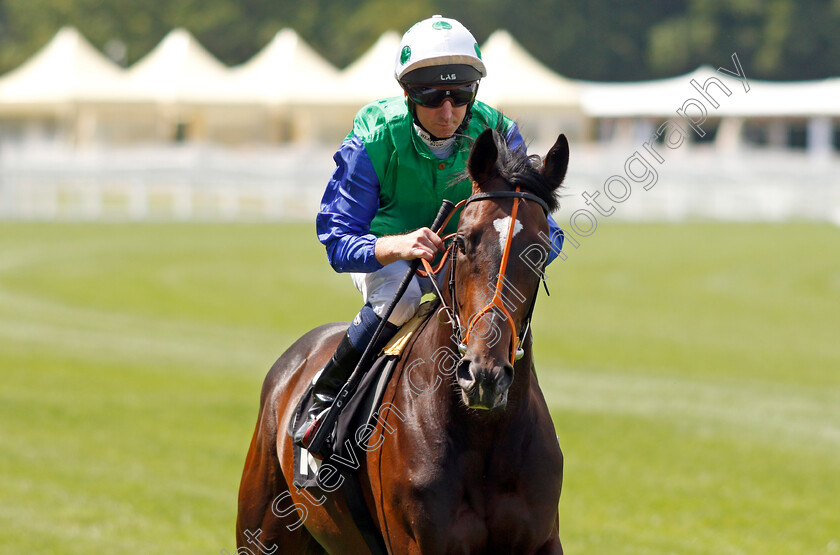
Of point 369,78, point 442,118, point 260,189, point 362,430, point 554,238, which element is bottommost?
point 260,189

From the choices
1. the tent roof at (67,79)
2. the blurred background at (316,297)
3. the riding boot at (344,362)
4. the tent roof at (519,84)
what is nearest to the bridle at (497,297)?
the riding boot at (344,362)

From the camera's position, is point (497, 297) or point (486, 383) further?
point (497, 297)

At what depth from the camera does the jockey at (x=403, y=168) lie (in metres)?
4.11

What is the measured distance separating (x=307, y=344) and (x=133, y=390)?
8.25 m

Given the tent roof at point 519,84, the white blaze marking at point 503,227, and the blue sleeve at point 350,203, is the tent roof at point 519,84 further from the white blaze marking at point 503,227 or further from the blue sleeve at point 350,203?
the white blaze marking at point 503,227

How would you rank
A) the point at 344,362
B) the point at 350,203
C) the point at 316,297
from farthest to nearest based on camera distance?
the point at 316,297 < the point at 344,362 < the point at 350,203

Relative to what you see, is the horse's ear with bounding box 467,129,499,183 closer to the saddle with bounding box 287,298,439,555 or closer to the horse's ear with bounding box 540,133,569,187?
the horse's ear with bounding box 540,133,569,187

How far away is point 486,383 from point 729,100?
44.9 meters

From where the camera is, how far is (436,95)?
4.11 m

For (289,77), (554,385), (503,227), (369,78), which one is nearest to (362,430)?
(503,227)

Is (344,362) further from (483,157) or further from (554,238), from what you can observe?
(483,157)

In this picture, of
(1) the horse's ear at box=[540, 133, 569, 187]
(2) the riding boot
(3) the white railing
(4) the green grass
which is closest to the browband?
(1) the horse's ear at box=[540, 133, 569, 187]

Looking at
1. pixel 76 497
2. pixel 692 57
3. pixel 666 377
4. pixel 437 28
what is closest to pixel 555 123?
pixel 692 57

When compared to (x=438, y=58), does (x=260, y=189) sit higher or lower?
lower
